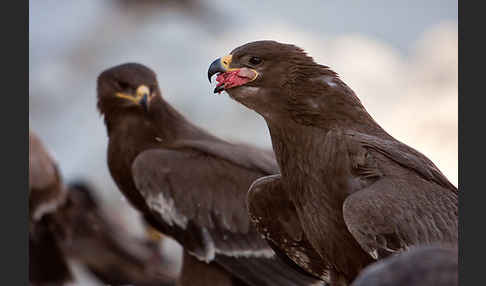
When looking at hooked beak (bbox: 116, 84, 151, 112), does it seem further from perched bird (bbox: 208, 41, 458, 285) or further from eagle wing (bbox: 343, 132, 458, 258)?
eagle wing (bbox: 343, 132, 458, 258)

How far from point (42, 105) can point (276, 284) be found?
135cm

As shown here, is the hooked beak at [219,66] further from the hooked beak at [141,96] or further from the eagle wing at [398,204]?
the hooked beak at [141,96]

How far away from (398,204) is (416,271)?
0.57 metres

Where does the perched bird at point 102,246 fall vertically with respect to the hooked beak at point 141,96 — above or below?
below

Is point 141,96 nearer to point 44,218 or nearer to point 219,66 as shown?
point 219,66

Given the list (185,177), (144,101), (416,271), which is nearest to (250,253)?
(185,177)

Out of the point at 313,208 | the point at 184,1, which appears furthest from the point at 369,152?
the point at 184,1

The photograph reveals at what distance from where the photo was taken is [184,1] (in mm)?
3580

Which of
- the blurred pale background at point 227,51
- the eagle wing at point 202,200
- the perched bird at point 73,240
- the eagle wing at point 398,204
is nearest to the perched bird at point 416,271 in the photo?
the eagle wing at point 398,204

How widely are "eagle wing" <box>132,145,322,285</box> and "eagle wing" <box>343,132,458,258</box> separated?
3.87ft

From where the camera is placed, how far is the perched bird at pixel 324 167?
2.39 metres

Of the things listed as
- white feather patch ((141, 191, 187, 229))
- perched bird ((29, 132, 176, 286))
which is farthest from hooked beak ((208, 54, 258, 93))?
perched bird ((29, 132, 176, 286))

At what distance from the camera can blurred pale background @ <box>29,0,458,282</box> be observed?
2.80m

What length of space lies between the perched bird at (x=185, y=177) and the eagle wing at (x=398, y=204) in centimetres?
107
